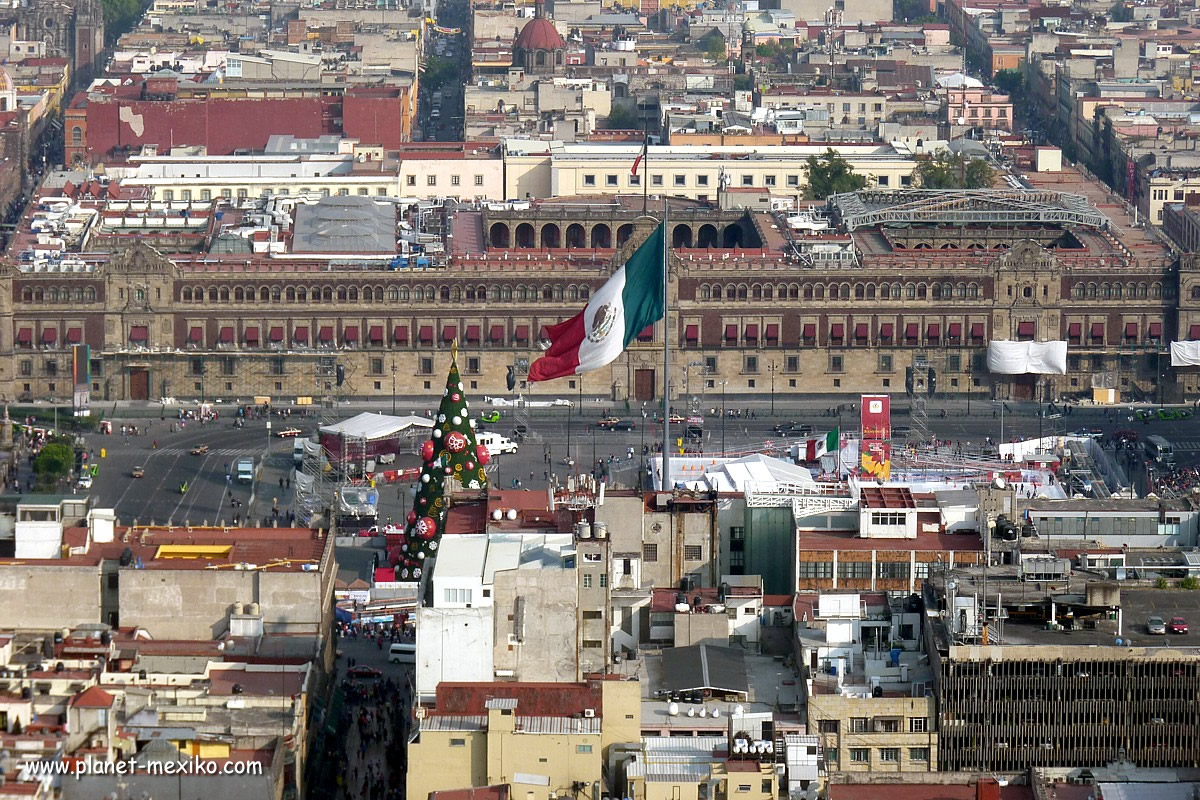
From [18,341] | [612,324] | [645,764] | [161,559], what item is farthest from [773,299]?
[645,764]

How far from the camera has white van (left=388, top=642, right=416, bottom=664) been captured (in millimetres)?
130750

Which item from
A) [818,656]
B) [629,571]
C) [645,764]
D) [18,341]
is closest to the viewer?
[645,764]

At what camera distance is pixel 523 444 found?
178 metres

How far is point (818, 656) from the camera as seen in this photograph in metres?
118

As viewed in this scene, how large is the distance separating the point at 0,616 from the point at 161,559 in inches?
254

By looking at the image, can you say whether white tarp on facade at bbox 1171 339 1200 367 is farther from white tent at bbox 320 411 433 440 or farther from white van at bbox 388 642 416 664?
white van at bbox 388 642 416 664

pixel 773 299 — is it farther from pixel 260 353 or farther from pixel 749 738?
pixel 749 738

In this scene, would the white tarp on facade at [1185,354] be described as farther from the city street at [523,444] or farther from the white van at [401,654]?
the white van at [401,654]

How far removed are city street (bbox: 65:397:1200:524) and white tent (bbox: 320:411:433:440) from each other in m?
1.74

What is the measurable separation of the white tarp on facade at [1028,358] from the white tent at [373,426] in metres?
33.5

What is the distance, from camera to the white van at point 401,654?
429ft

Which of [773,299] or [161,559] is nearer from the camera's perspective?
[161,559]

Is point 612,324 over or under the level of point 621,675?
over

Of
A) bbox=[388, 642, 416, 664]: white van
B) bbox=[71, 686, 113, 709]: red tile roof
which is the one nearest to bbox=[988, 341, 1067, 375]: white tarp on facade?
bbox=[388, 642, 416, 664]: white van
